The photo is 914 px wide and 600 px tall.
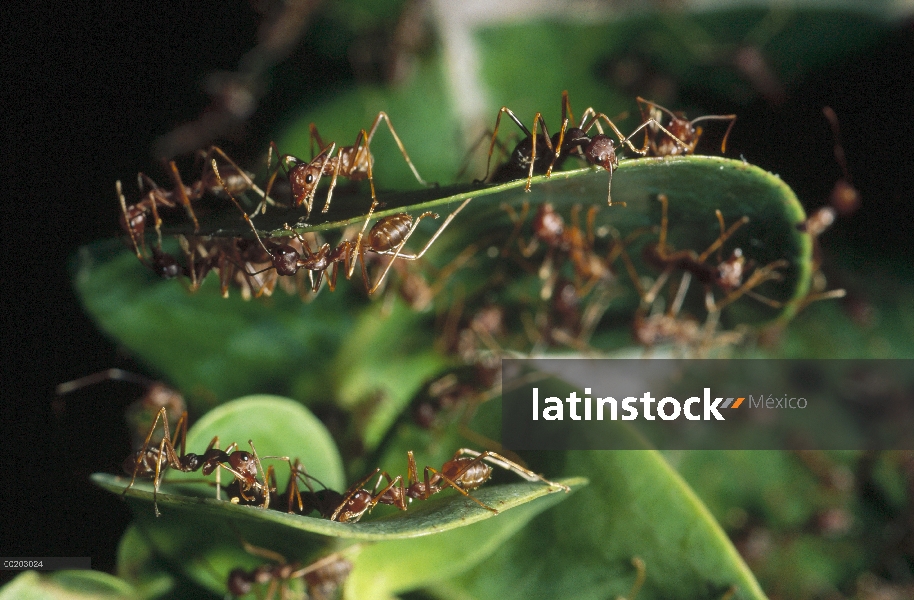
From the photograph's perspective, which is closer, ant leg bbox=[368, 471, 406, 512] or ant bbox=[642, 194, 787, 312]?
ant leg bbox=[368, 471, 406, 512]

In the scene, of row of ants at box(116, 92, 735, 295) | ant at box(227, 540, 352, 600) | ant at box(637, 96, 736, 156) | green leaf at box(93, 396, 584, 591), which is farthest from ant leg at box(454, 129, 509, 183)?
ant at box(227, 540, 352, 600)

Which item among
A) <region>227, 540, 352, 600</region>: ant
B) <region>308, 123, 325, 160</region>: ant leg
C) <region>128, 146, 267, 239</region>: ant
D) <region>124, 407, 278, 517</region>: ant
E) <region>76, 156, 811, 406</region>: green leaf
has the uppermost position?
<region>308, 123, 325, 160</region>: ant leg

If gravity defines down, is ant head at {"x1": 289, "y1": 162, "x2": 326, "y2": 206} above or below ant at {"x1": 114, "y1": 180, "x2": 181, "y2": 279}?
above

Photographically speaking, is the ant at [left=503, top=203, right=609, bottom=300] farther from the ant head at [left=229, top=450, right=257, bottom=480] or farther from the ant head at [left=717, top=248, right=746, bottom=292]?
the ant head at [left=229, top=450, right=257, bottom=480]

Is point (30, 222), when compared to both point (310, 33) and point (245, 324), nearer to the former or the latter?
point (245, 324)

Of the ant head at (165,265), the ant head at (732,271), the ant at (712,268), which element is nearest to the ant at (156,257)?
the ant head at (165,265)

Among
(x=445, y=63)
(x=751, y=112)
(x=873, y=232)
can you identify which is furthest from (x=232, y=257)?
(x=873, y=232)
